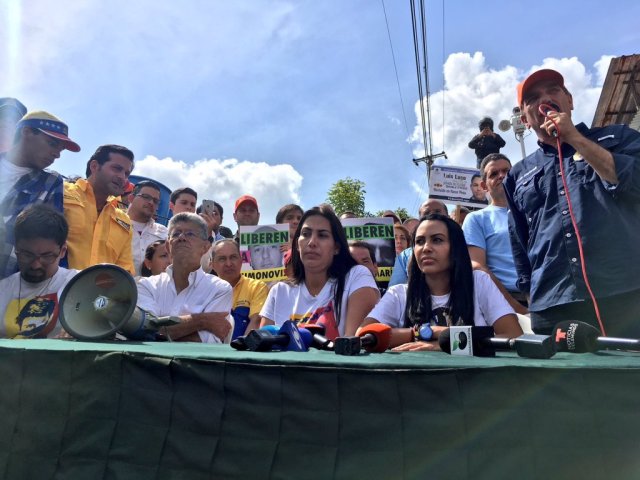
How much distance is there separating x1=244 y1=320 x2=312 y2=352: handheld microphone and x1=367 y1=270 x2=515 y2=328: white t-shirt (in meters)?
0.78

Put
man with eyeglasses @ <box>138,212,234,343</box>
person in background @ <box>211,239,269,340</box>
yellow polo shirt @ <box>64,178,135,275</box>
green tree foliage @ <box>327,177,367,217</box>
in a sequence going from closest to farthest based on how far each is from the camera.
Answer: man with eyeglasses @ <box>138,212,234,343</box> → yellow polo shirt @ <box>64,178,135,275</box> → person in background @ <box>211,239,269,340</box> → green tree foliage @ <box>327,177,367,217</box>

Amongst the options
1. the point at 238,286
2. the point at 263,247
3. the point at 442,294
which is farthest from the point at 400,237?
the point at 442,294

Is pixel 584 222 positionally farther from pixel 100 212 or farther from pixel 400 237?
pixel 100 212

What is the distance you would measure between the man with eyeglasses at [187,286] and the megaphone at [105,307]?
781 millimetres

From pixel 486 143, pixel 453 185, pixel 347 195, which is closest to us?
pixel 486 143

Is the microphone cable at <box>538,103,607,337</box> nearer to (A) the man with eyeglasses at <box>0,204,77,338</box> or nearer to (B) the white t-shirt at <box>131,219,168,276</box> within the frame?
(A) the man with eyeglasses at <box>0,204,77,338</box>

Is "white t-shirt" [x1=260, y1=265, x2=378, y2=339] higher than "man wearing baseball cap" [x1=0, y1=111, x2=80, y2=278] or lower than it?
lower

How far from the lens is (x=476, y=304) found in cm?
228

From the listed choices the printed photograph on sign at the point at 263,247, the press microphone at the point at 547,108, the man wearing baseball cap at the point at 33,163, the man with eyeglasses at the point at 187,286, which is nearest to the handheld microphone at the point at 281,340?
the man with eyeglasses at the point at 187,286

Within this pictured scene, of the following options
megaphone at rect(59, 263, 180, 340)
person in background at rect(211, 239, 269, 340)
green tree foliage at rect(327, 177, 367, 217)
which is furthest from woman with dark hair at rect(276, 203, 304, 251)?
green tree foliage at rect(327, 177, 367, 217)

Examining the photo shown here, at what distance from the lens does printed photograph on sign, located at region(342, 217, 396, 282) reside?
179 inches

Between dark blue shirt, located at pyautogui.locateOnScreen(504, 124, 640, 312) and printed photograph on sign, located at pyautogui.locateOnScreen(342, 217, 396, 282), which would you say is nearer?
dark blue shirt, located at pyautogui.locateOnScreen(504, 124, 640, 312)

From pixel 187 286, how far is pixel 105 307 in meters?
1.08

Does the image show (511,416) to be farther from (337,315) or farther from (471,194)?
(471,194)
